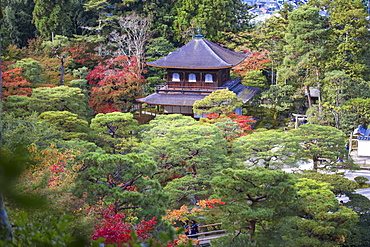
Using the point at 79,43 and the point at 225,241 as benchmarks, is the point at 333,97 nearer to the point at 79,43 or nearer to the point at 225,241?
the point at 225,241

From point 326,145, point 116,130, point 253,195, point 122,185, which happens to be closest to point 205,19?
point 116,130

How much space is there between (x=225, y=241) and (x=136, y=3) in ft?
96.0

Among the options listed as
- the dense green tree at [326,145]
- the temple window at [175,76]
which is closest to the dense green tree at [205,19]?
the temple window at [175,76]

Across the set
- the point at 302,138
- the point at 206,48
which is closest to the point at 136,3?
the point at 206,48

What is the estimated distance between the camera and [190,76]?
2722 centimetres

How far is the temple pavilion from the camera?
26.0 m

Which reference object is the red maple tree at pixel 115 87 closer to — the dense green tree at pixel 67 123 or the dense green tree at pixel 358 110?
the dense green tree at pixel 67 123

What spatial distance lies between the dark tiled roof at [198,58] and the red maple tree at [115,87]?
2.41 metres

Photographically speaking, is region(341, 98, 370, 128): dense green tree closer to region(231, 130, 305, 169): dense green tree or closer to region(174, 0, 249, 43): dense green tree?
region(231, 130, 305, 169): dense green tree

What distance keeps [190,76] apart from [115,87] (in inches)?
228

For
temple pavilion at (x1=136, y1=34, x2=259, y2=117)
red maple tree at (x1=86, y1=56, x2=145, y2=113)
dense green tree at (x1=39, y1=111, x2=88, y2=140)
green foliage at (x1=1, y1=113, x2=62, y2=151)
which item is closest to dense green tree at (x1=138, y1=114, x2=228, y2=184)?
dense green tree at (x1=39, y1=111, x2=88, y2=140)

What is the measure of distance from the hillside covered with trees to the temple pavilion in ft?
5.79

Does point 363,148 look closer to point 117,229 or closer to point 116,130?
point 116,130

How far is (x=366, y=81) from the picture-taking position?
85.9ft
